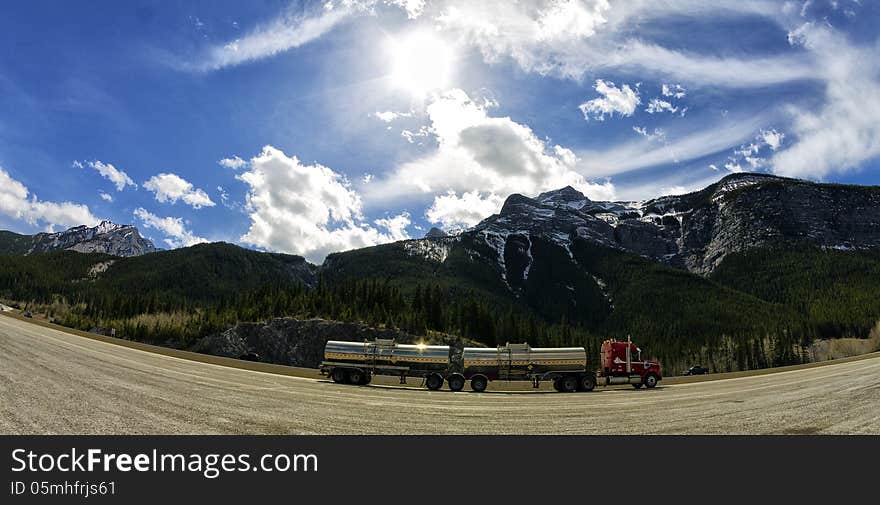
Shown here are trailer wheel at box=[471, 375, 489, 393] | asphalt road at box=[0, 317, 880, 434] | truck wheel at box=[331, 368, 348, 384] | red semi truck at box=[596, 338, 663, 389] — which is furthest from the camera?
red semi truck at box=[596, 338, 663, 389]

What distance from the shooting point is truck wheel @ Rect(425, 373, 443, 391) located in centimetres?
3726

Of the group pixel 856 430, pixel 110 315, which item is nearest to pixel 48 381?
pixel 856 430

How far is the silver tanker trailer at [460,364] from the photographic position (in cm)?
3712

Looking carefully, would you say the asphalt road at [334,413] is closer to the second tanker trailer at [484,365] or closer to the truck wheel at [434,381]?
the second tanker trailer at [484,365]

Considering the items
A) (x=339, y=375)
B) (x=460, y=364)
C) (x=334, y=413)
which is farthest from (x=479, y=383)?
(x=334, y=413)

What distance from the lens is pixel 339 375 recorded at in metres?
39.1

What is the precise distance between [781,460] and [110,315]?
9514 inches

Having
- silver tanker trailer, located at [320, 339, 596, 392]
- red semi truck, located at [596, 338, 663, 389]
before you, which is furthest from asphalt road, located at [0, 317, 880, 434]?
red semi truck, located at [596, 338, 663, 389]

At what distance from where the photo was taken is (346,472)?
8789 millimetres

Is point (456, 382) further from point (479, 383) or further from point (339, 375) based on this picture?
point (339, 375)

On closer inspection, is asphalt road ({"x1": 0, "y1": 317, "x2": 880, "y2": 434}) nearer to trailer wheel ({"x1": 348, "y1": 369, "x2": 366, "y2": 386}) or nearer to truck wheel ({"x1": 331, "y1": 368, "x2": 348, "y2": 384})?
truck wheel ({"x1": 331, "y1": 368, "x2": 348, "y2": 384})

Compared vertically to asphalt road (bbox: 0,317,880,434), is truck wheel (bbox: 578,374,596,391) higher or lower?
lower

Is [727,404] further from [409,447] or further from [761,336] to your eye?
[761,336]

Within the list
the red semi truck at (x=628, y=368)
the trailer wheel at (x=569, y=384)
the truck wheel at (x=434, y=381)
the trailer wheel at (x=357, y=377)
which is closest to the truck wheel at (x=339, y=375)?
the trailer wheel at (x=357, y=377)
